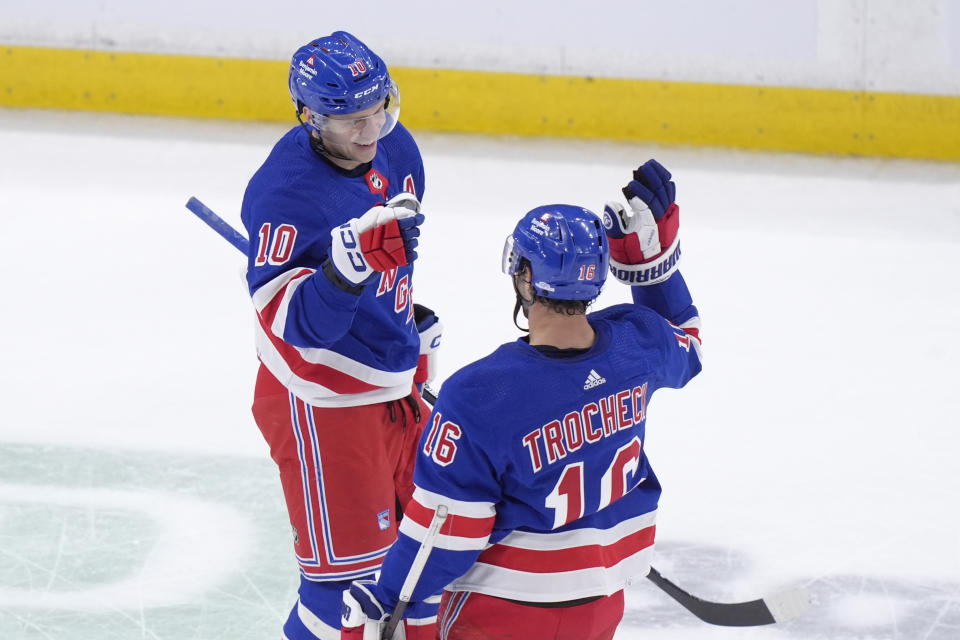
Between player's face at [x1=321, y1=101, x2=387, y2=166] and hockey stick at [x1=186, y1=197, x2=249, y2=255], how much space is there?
48 centimetres

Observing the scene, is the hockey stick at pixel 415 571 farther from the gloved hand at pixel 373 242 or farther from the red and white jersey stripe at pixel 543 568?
the gloved hand at pixel 373 242

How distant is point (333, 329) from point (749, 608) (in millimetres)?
870

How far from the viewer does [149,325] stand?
4477mm

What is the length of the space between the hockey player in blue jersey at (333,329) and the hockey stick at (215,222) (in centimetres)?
38

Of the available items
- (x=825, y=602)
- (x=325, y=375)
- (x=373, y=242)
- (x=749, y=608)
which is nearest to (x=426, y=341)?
(x=325, y=375)

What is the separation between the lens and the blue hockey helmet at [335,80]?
2.23 meters

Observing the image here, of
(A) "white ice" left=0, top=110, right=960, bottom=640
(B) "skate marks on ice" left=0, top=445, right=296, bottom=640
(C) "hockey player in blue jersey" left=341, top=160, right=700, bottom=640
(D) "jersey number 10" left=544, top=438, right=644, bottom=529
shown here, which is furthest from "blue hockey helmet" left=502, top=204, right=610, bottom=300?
(B) "skate marks on ice" left=0, top=445, right=296, bottom=640

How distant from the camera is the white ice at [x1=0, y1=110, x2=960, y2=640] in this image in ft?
9.95

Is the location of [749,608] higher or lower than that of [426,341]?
lower

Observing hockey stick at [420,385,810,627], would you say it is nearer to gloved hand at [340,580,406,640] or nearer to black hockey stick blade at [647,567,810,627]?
black hockey stick blade at [647,567,810,627]

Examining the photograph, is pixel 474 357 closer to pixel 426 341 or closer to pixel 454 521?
pixel 426 341

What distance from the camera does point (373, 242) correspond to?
2043mm

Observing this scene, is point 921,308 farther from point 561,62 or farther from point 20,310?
point 20,310

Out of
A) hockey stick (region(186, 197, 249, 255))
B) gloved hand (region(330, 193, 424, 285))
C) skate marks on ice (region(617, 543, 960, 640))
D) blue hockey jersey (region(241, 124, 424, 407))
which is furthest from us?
skate marks on ice (region(617, 543, 960, 640))
